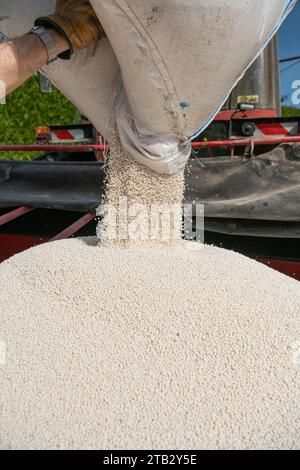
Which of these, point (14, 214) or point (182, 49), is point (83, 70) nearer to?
point (182, 49)

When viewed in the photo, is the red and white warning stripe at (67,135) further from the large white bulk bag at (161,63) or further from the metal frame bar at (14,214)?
the large white bulk bag at (161,63)

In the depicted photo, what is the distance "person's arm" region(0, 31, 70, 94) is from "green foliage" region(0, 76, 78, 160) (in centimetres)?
763

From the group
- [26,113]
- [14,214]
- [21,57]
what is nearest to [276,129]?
[14,214]

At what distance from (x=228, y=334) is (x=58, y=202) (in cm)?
146

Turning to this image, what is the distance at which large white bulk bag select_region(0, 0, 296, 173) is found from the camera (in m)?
1.21

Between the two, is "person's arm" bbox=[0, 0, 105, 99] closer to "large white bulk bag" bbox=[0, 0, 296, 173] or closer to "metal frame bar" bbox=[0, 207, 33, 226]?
"large white bulk bag" bbox=[0, 0, 296, 173]

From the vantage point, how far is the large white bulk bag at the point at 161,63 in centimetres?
121

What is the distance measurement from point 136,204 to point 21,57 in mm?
662

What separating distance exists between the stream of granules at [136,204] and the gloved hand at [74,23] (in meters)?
0.36

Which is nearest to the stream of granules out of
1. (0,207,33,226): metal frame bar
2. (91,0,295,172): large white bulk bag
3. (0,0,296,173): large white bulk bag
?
(0,0,296,173): large white bulk bag
